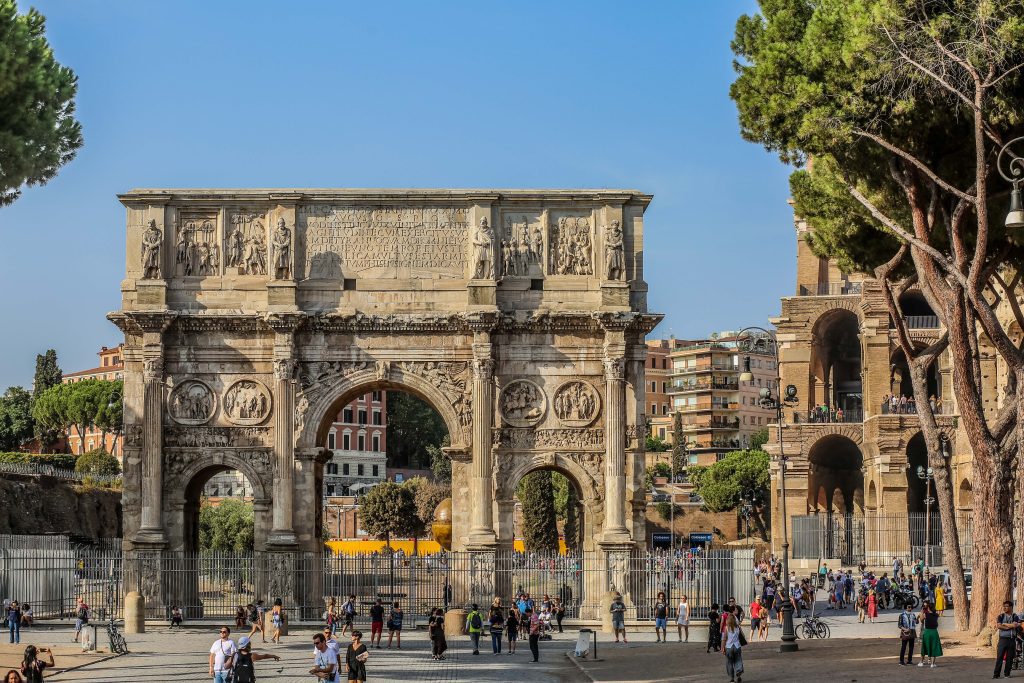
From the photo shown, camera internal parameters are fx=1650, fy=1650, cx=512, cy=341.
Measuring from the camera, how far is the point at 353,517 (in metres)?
98.8

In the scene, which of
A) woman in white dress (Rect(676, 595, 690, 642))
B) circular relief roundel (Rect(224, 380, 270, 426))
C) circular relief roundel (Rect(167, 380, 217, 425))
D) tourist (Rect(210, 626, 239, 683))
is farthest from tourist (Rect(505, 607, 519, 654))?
tourist (Rect(210, 626, 239, 683))

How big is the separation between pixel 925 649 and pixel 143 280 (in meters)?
22.1

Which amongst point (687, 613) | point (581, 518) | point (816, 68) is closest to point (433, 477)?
point (581, 518)

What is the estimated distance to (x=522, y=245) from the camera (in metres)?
40.4

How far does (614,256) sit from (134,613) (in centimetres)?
1395

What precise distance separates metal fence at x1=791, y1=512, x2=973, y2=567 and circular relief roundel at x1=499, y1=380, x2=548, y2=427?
1621 centimetres

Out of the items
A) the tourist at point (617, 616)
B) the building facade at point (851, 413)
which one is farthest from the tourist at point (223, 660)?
the building facade at point (851, 413)

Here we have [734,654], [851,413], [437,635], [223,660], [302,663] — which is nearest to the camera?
[223,660]

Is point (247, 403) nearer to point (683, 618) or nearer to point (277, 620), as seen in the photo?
point (277, 620)

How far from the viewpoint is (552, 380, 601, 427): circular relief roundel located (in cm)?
4022

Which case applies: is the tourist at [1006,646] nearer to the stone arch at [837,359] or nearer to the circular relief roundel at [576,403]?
the circular relief roundel at [576,403]

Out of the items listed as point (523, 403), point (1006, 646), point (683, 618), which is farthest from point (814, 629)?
point (1006, 646)

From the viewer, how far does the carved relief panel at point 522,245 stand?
40.3m

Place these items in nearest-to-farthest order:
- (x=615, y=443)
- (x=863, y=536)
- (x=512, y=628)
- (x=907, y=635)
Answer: (x=907, y=635) < (x=512, y=628) < (x=615, y=443) < (x=863, y=536)
